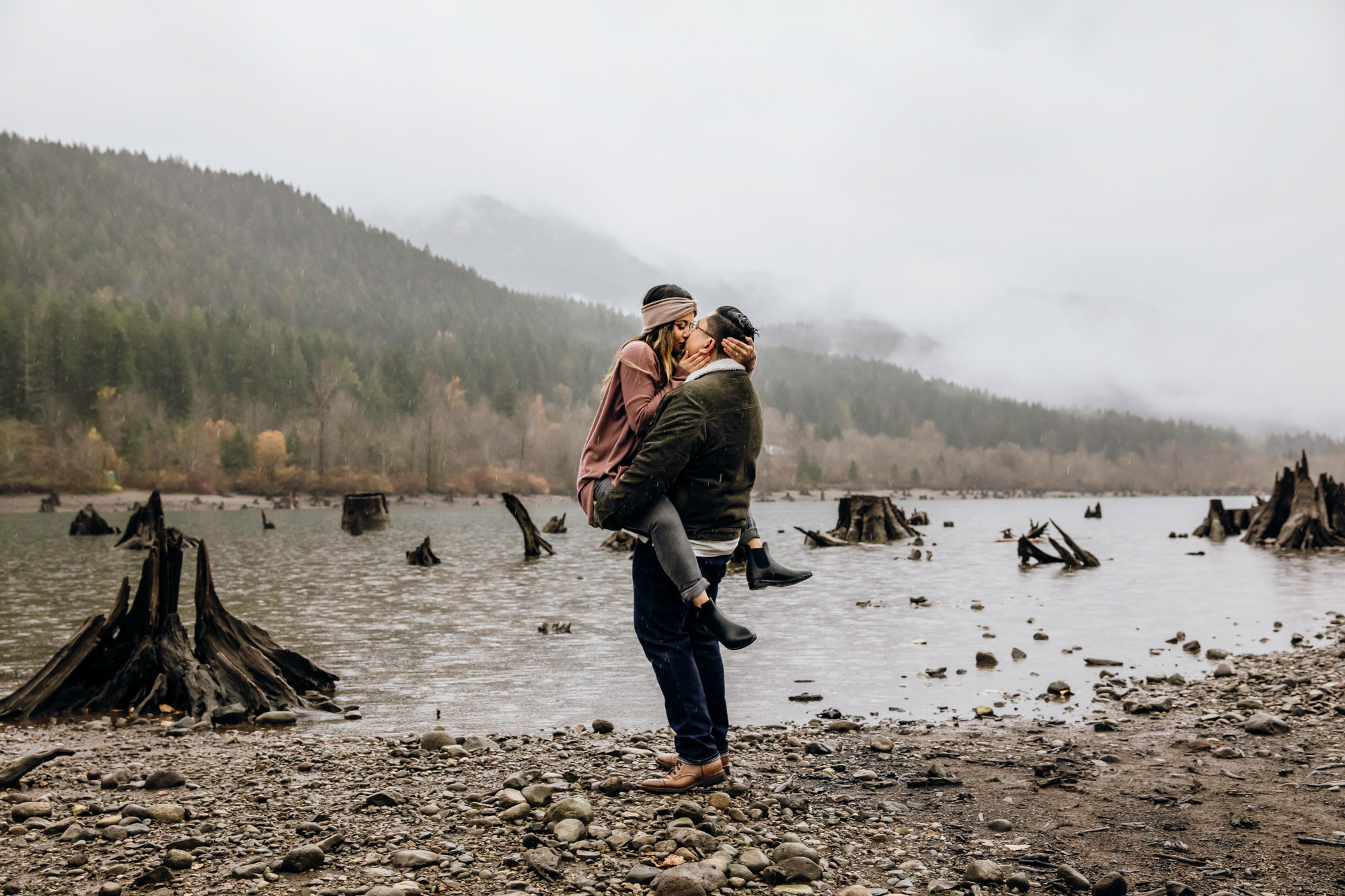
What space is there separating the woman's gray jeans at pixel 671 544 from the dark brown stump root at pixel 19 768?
15.5ft

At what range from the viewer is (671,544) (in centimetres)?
547

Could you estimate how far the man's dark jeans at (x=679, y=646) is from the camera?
5.77 meters

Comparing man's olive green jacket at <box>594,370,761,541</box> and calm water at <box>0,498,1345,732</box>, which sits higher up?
man's olive green jacket at <box>594,370,761,541</box>

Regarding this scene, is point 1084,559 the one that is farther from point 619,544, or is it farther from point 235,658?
point 235,658

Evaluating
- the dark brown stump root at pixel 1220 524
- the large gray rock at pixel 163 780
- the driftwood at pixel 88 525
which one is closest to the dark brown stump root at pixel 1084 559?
the dark brown stump root at pixel 1220 524

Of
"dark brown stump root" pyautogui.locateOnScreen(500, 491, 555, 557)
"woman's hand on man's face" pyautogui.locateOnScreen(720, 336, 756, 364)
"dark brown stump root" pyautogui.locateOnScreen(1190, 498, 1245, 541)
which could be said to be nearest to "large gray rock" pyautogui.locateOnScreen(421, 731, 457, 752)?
"woman's hand on man's face" pyautogui.locateOnScreen(720, 336, 756, 364)

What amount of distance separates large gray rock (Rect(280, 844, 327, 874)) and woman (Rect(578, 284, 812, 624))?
2.45 metres

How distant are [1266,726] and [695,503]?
20.7 feet

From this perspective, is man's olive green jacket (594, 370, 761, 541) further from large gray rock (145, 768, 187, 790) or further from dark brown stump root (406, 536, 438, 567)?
dark brown stump root (406, 536, 438, 567)

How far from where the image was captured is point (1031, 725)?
8.72 metres

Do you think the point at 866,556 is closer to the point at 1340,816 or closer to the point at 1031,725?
the point at 1031,725

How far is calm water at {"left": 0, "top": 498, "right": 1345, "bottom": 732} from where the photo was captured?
10.8 metres

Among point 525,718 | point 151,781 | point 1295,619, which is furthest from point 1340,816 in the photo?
point 1295,619

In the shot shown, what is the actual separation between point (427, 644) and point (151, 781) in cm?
882
